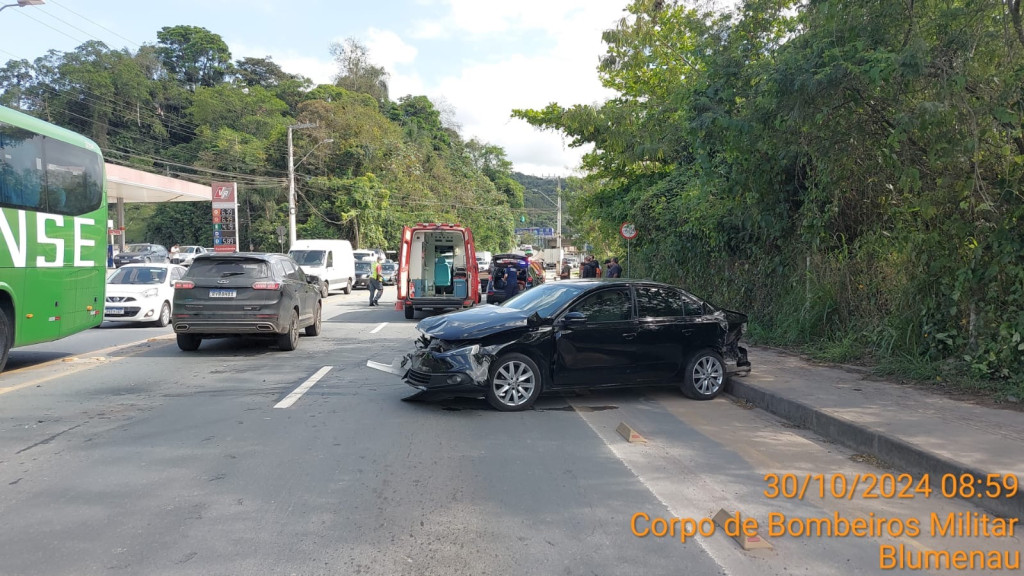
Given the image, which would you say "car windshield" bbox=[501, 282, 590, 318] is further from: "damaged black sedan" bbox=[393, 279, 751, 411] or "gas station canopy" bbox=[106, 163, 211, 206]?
"gas station canopy" bbox=[106, 163, 211, 206]

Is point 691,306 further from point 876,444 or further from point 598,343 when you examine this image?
point 876,444

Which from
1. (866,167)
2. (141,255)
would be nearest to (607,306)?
(866,167)

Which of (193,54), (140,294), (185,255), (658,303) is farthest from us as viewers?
(193,54)

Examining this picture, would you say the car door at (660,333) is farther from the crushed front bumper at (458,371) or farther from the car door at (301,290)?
the car door at (301,290)

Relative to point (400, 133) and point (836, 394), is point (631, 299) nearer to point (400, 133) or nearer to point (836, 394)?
point (836, 394)

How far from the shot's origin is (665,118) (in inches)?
477

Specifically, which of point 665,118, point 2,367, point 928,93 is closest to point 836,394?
point 928,93

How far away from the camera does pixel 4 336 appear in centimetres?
898

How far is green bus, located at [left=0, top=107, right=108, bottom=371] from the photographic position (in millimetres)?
8891

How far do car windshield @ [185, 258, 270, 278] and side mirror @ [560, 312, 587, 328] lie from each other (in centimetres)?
596

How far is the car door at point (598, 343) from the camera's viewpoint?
7727mm

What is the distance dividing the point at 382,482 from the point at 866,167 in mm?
8366

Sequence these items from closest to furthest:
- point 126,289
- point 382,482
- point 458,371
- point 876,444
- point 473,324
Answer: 1. point 382,482
2. point 876,444
3. point 458,371
4. point 473,324
5. point 126,289

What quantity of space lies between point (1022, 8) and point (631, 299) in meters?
5.49
